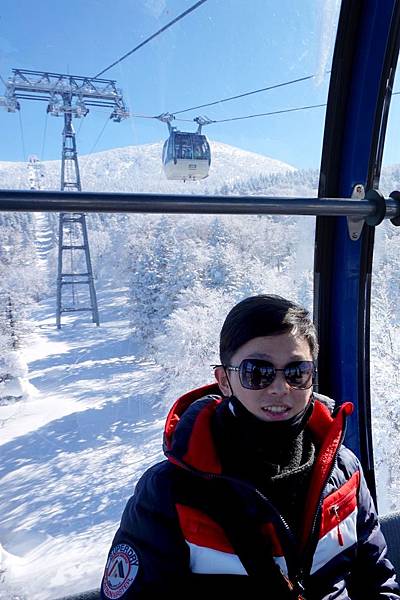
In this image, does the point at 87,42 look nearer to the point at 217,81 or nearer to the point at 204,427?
the point at 217,81

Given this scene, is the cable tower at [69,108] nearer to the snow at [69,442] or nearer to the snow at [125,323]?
the snow at [125,323]

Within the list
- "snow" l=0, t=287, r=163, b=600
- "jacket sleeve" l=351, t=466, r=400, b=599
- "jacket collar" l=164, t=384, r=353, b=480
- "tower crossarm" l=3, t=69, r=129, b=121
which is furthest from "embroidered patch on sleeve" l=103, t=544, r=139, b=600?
"tower crossarm" l=3, t=69, r=129, b=121

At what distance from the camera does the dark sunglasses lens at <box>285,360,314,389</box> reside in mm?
888

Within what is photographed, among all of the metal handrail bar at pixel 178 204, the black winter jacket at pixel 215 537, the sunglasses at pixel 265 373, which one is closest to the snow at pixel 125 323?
the metal handrail bar at pixel 178 204

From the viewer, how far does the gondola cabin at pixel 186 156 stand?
54.0 inches

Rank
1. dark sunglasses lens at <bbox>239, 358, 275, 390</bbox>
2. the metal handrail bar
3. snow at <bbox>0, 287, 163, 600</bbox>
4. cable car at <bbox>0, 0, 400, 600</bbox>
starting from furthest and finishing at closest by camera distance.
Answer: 1. snow at <bbox>0, 287, 163, 600</bbox>
2. cable car at <bbox>0, 0, 400, 600</bbox>
3. dark sunglasses lens at <bbox>239, 358, 275, 390</bbox>
4. the metal handrail bar

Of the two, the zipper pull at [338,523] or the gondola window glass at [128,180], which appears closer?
the zipper pull at [338,523]

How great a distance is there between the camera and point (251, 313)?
36.5 inches

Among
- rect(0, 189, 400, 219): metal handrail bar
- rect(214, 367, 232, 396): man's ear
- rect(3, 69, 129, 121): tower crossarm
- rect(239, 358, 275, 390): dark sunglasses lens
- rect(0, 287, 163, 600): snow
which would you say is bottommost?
rect(0, 287, 163, 600): snow

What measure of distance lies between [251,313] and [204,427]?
260 millimetres

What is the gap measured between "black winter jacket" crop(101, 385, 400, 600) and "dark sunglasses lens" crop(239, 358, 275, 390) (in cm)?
14

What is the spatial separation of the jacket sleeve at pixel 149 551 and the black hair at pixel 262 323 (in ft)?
1.00

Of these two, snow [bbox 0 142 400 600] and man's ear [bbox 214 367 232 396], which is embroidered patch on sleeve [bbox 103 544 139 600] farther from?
snow [bbox 0 142 400 600]

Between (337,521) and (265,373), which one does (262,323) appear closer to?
(265,373)
